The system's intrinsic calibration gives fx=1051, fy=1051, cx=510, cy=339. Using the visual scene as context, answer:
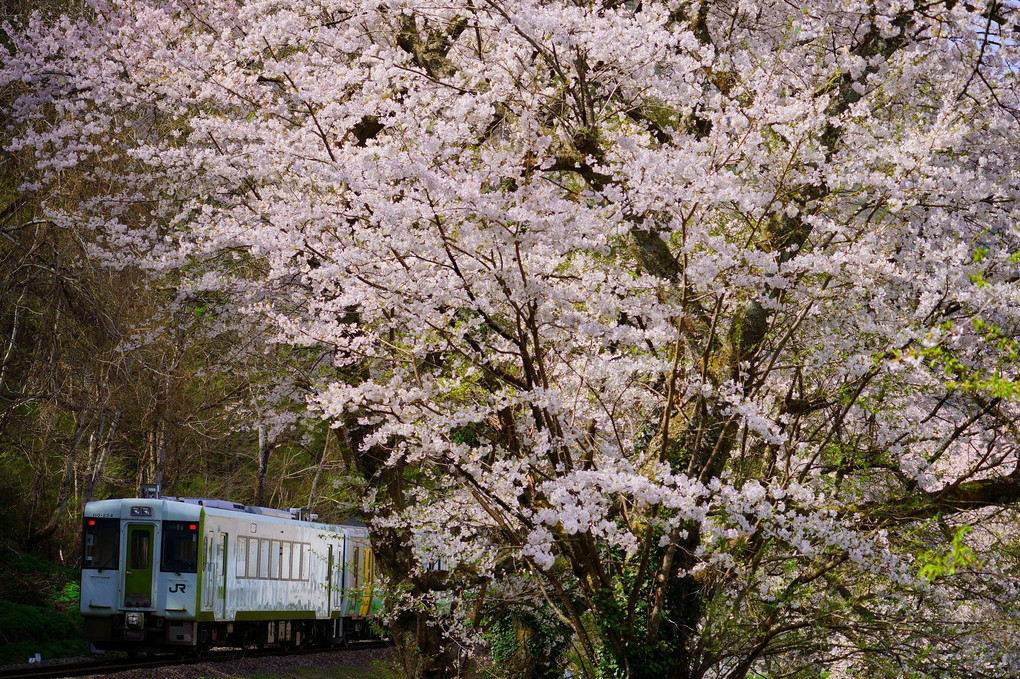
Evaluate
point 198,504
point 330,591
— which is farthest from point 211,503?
point 330,591

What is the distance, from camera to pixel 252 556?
13.4 meters

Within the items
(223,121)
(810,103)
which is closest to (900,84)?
(810,103)

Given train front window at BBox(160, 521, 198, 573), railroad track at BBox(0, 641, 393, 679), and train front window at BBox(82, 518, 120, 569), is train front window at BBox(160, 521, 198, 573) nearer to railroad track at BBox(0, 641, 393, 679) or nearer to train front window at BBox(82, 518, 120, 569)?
train front window at BBox(82, 518, 120, 569)

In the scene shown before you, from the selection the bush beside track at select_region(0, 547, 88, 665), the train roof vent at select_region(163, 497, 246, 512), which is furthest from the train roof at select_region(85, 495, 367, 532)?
the bush beside track at select_region(0, 547, 88, 665)

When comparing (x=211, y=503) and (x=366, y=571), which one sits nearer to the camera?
(x=211, y=503)

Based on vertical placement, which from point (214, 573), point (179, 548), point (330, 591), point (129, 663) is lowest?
point (129, 663)

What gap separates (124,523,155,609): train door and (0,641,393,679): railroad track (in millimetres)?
656

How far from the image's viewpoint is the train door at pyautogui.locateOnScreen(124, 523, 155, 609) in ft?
39.4

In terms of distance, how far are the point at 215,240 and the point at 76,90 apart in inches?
133

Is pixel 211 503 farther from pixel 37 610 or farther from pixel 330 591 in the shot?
pixel 330 591

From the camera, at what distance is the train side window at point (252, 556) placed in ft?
43.6

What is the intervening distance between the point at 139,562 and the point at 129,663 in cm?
128

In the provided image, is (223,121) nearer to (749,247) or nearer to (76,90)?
(76,90)

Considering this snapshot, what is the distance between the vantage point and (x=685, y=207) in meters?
5.94
